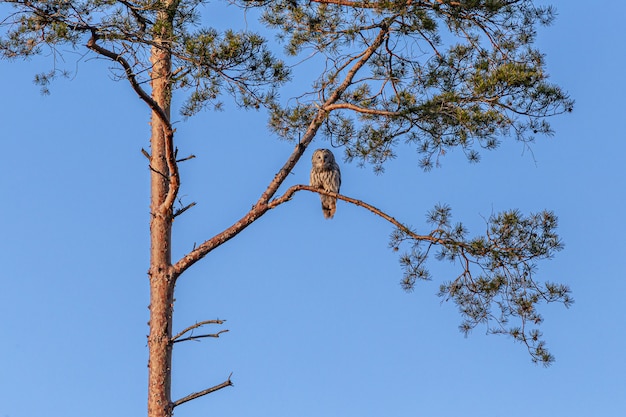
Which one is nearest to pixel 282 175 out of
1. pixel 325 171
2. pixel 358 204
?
pixel 358 204

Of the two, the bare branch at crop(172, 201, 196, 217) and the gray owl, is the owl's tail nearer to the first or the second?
the gray owl

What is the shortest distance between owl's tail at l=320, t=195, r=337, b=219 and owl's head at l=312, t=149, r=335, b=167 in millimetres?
530

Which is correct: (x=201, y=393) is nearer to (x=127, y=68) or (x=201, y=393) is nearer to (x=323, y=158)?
(x=127, y=68)

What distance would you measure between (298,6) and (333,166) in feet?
10.5

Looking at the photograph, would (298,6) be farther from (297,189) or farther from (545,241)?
(545,241)

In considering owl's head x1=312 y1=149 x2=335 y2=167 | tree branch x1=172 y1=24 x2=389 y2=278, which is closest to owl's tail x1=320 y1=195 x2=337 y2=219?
owl's head x1=312 y1=149 x2=335 y2=167

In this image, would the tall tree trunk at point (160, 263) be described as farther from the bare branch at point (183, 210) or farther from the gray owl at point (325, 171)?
the gray owl at point (325, 171)

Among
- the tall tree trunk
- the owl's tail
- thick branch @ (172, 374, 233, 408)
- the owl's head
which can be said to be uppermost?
the owl's head

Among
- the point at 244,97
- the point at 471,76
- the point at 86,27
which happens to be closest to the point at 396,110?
the point at 471,76

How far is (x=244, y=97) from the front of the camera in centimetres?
684

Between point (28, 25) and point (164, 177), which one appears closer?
point (28, 25)

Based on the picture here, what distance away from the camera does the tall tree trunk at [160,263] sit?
6969 mm

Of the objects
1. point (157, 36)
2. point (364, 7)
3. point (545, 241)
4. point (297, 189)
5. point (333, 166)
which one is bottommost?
point (545, 241)

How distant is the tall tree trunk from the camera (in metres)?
6.97
